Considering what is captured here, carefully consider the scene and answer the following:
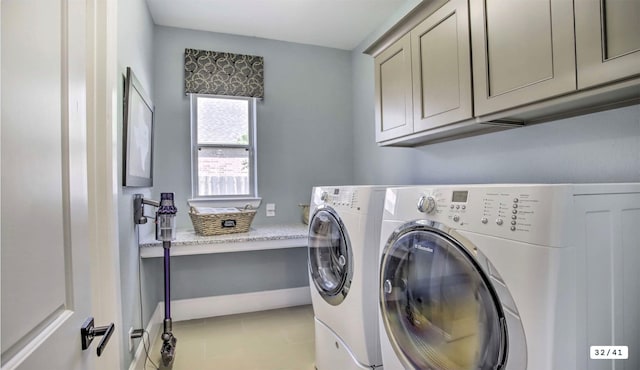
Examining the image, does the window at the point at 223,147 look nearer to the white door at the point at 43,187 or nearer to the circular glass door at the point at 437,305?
the circular glass door at the point at 437,305

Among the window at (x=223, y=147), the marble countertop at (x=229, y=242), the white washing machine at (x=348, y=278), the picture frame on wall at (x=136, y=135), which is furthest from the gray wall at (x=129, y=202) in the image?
the white washing machine at (x=348, y=278)

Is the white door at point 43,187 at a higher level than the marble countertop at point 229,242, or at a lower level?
higher

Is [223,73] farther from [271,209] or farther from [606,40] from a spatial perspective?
[606,40]

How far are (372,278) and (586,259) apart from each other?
870mm

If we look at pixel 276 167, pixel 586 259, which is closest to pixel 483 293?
pixel 586 259

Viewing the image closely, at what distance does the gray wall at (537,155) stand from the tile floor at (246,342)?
148 cm

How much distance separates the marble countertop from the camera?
7.55ft

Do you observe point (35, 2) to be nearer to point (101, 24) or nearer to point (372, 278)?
point (101, 24)

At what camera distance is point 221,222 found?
8.52 ft

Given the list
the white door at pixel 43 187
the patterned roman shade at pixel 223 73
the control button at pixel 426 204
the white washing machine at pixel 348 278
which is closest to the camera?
the white door at pixel 43 187

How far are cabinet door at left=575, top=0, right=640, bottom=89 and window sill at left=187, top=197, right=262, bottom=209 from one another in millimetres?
2541

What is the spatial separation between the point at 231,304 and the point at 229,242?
0.83 meters

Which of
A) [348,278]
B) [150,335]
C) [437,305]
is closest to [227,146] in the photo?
[150,335]

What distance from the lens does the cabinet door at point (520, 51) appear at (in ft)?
3.59
